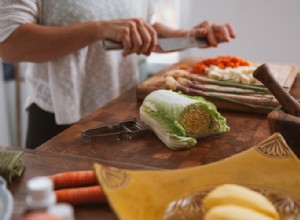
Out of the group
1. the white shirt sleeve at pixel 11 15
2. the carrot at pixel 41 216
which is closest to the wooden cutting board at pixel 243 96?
the white shirt sleeve at pixel 11 15

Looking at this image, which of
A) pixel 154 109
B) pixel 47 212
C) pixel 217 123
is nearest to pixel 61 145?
pixel 154 109

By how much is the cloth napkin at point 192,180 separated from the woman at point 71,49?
1.98 ft

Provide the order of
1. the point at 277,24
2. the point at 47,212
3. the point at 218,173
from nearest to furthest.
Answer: the point at 47,212
the point at 218,173
the point at 277,24

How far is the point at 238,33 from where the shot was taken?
2369 millimetres

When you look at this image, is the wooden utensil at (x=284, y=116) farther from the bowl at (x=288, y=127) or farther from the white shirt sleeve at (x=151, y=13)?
the white shirt sleeve at (x=151, y=13)

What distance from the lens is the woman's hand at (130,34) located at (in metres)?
1.18

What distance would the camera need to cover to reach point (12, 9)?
1215mm

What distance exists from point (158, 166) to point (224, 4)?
1703mm

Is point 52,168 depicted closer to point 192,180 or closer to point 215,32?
point 192,180

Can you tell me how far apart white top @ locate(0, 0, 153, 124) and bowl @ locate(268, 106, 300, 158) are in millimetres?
730

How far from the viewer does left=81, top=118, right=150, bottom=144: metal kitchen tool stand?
37.1 inches

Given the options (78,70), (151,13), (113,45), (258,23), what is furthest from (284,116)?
(258,23)

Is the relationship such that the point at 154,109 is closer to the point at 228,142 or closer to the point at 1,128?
the point at 228,142

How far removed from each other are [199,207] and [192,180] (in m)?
0.05
